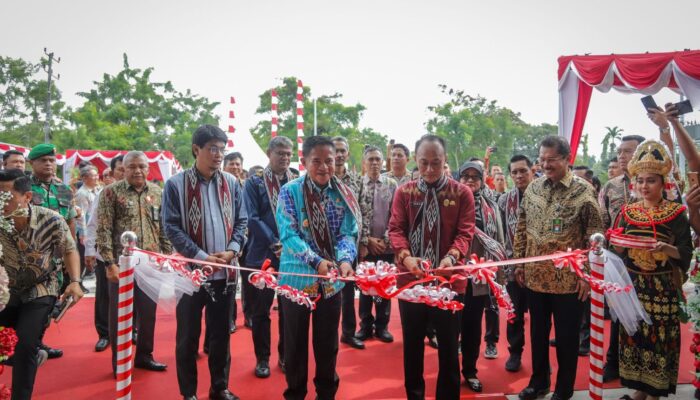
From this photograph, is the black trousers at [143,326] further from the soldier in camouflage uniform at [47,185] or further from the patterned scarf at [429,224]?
the patterned scarf at [429,224]

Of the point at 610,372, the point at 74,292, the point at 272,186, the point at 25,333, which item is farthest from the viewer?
the point at 272,186

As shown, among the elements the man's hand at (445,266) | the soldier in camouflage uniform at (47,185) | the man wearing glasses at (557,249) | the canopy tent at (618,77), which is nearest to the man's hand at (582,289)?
the man wearing glasses at (557,249)

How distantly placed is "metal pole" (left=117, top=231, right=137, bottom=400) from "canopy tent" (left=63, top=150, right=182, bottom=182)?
1330 centimetres

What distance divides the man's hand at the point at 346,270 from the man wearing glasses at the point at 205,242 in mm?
838

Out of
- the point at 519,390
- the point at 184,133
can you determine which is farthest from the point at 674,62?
the point at 184,133

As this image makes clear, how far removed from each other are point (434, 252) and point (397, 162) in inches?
83.8

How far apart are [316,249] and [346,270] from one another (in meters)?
0.27

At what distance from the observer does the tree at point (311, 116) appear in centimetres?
3072

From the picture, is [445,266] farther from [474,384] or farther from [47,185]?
[47,185]

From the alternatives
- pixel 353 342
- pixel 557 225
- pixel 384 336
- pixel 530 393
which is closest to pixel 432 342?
pixel 384 336

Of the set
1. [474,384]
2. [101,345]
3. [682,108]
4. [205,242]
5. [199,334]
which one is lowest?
[101,345]

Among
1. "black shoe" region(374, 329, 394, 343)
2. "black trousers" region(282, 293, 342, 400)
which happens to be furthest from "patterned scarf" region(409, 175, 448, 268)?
"black shoe" region(374, 329, 394, 343)

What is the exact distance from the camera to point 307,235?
278cm

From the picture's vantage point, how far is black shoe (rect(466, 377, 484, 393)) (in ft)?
11.1
